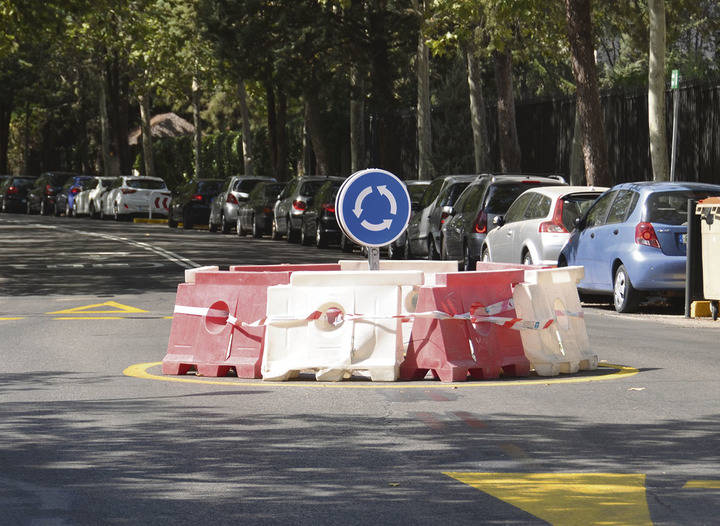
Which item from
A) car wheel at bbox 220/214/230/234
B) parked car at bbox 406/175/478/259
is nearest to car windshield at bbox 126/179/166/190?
car wheel at bbox 220/214/230/234

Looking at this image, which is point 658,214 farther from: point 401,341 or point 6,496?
point 6,496

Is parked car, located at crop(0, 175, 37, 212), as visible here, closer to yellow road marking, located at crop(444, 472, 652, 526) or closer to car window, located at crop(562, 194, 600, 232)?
car window, located at crop(562, 194, 600, 232)

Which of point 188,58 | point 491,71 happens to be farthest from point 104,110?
point 491,71

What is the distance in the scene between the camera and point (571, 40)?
90.9 feet

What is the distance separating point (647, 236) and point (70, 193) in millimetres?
43685

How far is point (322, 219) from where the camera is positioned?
33.5m

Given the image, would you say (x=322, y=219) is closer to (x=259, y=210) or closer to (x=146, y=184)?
(x=259, y=210)

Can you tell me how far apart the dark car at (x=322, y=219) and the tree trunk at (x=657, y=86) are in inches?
391

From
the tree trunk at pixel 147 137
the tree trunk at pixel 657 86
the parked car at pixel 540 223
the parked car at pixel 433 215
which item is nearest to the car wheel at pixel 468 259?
the parked car at pixel 433 215

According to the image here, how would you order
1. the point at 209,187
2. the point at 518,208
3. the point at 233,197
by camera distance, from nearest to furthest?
the point at 518,208 → the point at 233,197 → the point at 209,187

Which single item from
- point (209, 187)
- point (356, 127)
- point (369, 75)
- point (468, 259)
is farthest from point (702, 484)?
point (209, 187)

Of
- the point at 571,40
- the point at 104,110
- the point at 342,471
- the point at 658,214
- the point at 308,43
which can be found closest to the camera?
the point at 342,471

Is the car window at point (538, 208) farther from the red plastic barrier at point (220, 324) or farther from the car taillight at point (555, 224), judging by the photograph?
the red plastic barrier at point (220, 324)

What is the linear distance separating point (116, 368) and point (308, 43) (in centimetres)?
3228
